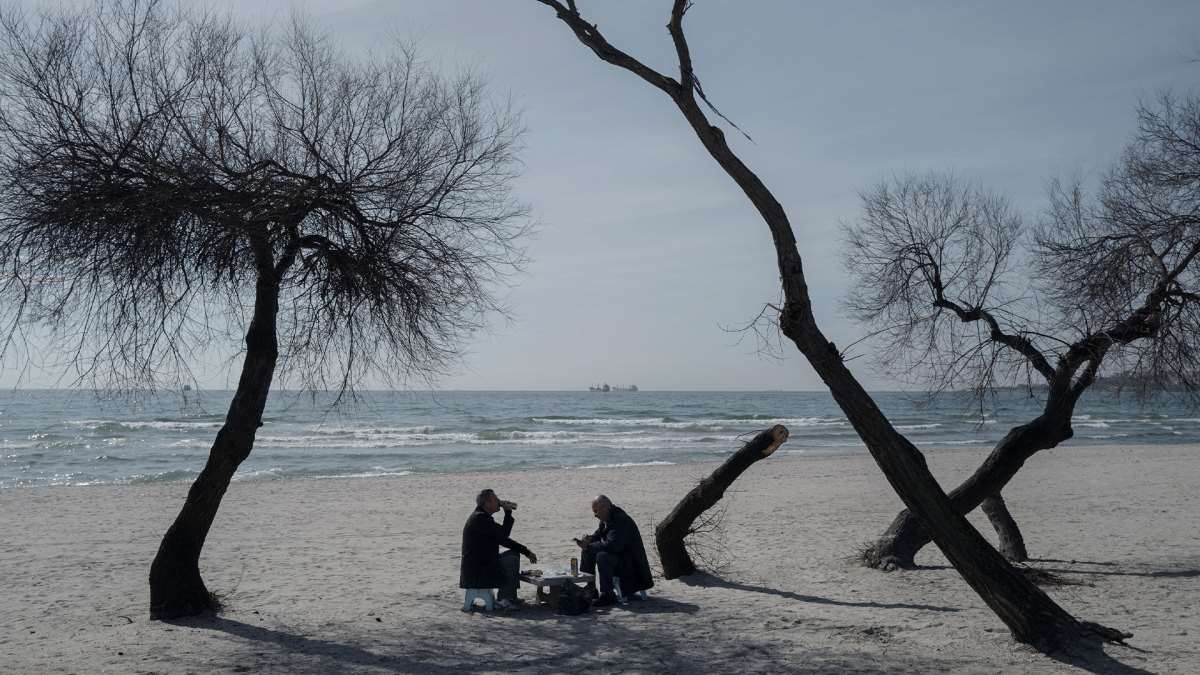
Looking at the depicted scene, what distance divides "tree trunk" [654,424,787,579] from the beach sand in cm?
40

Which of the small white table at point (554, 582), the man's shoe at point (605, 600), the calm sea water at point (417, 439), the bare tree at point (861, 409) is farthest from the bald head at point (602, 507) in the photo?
the calm sea water at point (417, 439)

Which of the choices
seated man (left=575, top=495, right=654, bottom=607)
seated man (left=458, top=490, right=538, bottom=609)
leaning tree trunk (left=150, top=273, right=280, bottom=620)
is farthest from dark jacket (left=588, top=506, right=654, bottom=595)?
leaning tree trunk (left=150, top=273, right=280, bottom=620)

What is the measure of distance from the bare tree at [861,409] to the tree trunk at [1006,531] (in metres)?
4.40

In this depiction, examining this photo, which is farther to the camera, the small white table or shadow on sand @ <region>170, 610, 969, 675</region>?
the small white table

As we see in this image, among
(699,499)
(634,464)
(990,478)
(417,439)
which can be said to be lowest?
(634,464)

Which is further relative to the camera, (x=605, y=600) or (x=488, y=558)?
(x=605, y=600)

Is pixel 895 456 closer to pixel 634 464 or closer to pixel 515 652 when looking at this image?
pixel 515 652

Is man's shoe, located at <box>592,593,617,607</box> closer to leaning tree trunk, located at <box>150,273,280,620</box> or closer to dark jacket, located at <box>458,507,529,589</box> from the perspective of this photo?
dark jacket, located at <box>458,507,529,589</box>

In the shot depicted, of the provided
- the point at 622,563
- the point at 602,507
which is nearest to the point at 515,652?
the point at 622,563

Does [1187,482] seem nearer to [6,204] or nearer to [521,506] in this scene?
[521,506]

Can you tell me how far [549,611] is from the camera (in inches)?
360

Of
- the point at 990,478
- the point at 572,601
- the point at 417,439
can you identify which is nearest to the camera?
the point at 572,601

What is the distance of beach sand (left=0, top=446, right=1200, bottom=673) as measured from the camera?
7.16m

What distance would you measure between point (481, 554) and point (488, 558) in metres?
0.08
